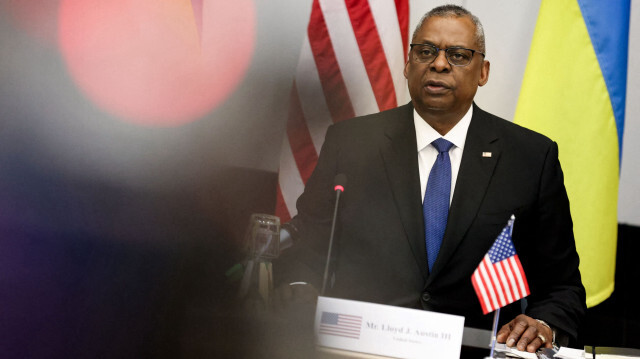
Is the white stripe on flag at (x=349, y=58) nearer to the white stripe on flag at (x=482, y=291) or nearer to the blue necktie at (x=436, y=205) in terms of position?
the blue necktie at (x=436, y=205)

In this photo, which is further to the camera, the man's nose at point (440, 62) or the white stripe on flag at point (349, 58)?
the white stripe on flag at point (349, 58)

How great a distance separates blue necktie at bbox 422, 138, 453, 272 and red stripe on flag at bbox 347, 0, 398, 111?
53cm

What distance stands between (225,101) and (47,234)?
0.28 metres

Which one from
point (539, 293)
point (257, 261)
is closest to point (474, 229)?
point (539, 293)

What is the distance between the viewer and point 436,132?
1.92m

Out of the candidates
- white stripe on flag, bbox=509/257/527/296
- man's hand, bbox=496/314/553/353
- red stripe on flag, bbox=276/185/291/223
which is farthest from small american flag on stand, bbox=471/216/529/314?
red stripe on flag, bbox=276/185/291/223

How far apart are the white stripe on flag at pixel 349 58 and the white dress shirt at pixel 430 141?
382 millimetres

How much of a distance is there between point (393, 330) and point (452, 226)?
0.65 meters

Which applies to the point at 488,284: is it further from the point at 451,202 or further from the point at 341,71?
the point at 341,71

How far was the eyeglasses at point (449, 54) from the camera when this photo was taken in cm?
186

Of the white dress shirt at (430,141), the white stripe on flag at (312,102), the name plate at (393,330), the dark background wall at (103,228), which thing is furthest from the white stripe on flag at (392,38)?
the dark background wall at (103,228)

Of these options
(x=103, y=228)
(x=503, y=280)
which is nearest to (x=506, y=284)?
(x=503, y=280)

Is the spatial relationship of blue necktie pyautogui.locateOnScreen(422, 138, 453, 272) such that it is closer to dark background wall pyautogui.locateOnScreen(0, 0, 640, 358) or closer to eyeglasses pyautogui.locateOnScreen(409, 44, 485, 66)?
eyeglasses pyautogui.locateOnScreen(409, 44, 485, 66)

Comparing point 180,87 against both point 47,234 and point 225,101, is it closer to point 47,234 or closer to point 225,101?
point 225,101
